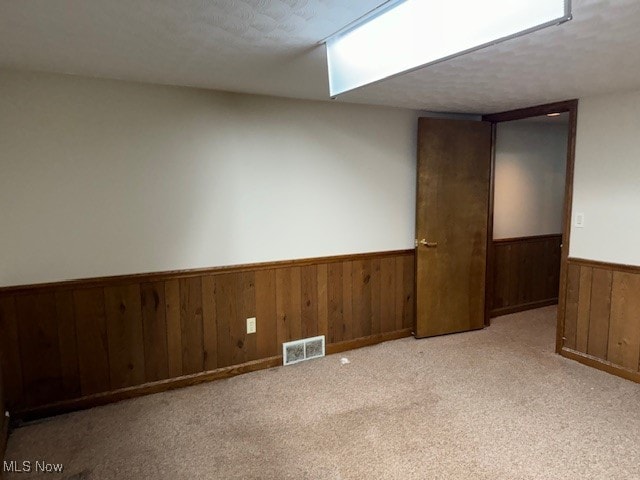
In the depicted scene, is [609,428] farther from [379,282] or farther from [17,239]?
[17,239]

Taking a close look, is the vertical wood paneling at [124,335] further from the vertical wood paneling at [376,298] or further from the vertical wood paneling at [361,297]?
the vertical wood paneling at [376,298]

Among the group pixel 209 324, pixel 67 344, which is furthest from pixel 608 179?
pixel 67 344

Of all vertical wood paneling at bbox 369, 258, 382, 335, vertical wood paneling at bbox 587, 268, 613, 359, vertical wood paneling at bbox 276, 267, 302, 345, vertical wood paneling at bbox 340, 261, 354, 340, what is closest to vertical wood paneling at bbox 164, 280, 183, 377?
vertical wood paneling at bbox 276, 267, 302, 345

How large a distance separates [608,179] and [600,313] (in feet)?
3.44

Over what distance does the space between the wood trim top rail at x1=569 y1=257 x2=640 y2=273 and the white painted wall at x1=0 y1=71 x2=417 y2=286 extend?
146 centimetres

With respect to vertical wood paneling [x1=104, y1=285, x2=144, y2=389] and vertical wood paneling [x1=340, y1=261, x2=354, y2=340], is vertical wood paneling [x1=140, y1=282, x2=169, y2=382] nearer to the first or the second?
vertical wood paneling [x1=104, y1=285, x2=144, y2=389]

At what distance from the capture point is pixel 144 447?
2.30 meters

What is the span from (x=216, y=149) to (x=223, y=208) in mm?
425

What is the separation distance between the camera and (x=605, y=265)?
322 centimetres

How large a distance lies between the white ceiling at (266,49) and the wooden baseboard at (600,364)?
2.04 m

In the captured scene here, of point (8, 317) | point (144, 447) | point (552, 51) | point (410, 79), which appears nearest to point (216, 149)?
point (410, 79)

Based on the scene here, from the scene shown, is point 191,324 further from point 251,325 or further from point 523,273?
point 523,273

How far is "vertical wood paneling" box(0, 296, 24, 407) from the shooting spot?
2473mm

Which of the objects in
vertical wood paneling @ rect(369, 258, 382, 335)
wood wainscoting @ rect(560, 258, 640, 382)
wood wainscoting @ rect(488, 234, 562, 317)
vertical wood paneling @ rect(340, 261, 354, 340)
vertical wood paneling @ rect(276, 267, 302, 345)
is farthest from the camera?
wood wainscoting @ rect(488, 234, 562, 317)
